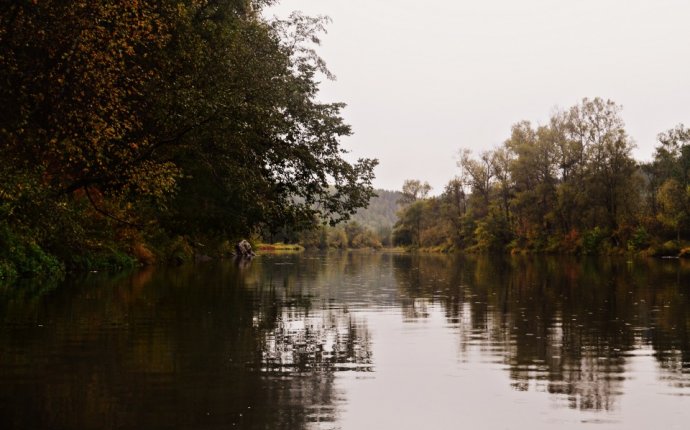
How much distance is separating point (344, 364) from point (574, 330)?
7506 millimetres

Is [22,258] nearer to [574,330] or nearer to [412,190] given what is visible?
[574,330]

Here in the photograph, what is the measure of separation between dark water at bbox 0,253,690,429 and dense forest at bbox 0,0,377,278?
182 inches

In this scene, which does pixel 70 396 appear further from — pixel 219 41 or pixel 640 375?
pixel 219 41

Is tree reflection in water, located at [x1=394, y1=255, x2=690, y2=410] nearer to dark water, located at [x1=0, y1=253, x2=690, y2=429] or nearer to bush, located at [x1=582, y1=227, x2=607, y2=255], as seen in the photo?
dark water, located at [x1=0, y1=253, x2=690, y2=429]

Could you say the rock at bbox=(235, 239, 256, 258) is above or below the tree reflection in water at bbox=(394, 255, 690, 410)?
above

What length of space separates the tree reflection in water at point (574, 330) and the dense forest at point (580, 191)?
5783 cm

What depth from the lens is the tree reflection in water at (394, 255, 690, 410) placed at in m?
11.4

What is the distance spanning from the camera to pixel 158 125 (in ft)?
76.6

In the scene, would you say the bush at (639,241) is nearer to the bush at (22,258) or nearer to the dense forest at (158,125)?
the dense forest at (158,125)

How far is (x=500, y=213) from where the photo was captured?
121438mm

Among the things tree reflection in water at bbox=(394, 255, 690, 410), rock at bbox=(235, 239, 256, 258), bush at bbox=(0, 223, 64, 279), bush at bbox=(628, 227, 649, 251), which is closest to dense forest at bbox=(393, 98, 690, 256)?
bush at bbox=(628, 227, 649, 251)

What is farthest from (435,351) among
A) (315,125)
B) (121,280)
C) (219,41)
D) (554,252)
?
(554,252)

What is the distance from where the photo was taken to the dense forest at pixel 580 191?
8488cm

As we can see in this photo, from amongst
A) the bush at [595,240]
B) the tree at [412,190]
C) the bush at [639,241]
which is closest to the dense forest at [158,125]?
the bush at [639,241]
